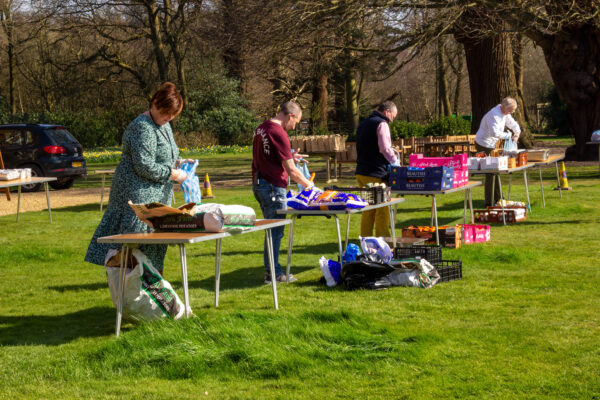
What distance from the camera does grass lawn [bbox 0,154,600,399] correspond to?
16.1 feet

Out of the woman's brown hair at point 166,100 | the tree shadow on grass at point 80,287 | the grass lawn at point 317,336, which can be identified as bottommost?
the grass lawn at point 317,336

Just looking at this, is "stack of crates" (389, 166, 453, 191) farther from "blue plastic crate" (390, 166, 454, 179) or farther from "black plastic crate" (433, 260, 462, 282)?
"black plastic crate" (433, 260, 462, 282)

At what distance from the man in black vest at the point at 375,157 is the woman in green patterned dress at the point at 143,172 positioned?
12.3 feet

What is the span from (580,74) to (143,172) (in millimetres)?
18606

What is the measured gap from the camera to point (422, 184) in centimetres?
980

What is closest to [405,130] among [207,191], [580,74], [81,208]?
[580,74]

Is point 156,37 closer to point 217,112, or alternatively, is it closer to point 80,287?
point 217,112

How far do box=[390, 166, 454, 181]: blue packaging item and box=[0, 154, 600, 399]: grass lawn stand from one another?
949mm

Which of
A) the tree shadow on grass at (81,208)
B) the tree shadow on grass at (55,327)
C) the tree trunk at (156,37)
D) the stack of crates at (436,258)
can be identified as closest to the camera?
the tree shadow on grass at (55,327)

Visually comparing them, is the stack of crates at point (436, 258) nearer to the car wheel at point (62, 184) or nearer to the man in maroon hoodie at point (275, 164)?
the man in maroon hoodie at point (275, 164)

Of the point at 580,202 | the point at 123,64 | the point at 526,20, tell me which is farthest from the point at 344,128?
the point at 580,202

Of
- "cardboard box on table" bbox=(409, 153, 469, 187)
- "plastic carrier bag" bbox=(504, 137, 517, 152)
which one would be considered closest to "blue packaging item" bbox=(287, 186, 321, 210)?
"cardboard box on table" bbox=(409, 153, 469, 187)

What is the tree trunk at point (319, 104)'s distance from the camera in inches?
1521

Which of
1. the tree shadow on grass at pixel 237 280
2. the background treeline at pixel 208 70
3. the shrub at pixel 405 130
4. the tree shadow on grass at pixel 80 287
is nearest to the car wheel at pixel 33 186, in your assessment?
the background treeline at pixel 208 70
